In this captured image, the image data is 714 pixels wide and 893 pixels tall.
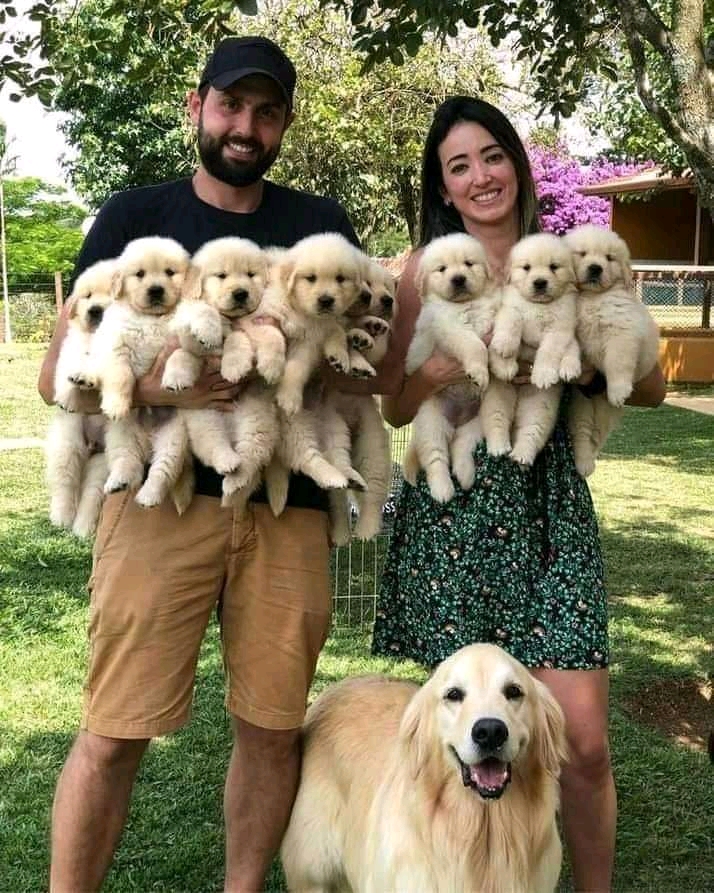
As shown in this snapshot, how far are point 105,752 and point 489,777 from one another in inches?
37.4

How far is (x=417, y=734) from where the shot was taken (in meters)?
2.19

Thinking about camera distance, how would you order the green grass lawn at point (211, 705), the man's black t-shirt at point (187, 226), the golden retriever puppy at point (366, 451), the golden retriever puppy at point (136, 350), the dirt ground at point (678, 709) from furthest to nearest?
the dirt ground at point (678, 709) → the green grass lawn at point (211, 705) → the golden retriever puppy at point (366, 451) → the man's black t-shirt at point (187, 226) → the golden retriever puppy at point (136, 350)

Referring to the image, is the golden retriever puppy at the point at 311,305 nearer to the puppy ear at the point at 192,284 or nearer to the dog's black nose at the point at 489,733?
the puppy ear at the point at 192,284

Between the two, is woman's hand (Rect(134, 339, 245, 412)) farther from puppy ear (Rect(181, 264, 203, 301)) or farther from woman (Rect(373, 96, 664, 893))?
woman (Rect(373, 96, 664, 893))

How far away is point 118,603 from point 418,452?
33.9 inches

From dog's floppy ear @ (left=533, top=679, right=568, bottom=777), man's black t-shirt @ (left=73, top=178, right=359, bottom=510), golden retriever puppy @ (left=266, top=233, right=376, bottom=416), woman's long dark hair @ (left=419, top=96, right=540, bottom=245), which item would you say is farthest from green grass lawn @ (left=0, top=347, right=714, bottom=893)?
woman's long dark hair @ (left=419, top=96, right=540, bottom=245)

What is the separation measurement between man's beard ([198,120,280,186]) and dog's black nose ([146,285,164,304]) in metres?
0.31

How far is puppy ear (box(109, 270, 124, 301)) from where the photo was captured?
2.44 m

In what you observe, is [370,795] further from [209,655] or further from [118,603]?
[209,655]

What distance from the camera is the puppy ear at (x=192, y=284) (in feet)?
7.95

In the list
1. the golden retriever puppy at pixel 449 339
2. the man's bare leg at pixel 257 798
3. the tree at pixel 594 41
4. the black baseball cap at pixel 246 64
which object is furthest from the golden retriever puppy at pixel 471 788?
the tree at pixel 594 41

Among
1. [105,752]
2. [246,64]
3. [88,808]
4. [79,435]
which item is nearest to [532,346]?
[246,64]

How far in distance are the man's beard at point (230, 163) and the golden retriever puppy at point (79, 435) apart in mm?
351

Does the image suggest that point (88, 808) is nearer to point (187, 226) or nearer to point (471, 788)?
point (471, 788)
